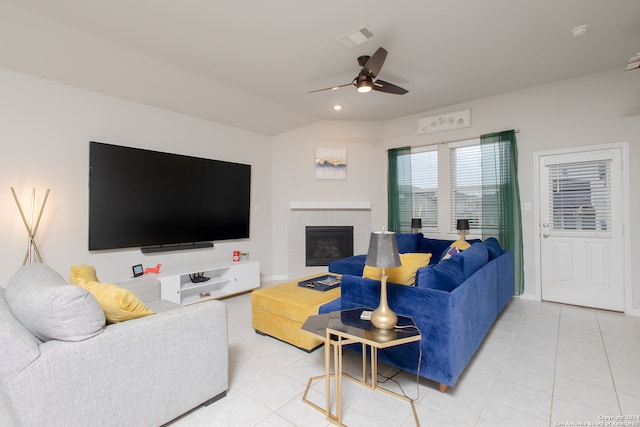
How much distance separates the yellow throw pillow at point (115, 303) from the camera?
1569mm

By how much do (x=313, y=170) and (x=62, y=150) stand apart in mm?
3356

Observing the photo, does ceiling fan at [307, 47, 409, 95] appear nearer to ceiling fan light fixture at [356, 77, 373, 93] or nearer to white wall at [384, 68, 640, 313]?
ceiling fan light fixture at [356, 77, 373, 93]

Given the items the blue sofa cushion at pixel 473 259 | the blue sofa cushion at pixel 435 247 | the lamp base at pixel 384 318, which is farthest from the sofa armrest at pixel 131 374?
the blue sofa cushion at pixel 435 247

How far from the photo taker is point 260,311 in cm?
283

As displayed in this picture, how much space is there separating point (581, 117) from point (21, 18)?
225 inches

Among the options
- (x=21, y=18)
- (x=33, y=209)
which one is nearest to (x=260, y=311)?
(x=33, y=209)

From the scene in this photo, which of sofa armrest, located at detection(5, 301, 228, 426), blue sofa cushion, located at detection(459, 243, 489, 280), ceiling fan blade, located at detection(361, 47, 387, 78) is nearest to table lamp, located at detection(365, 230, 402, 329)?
blue sofa cushion, located at detection(459, 243, 489, 280)

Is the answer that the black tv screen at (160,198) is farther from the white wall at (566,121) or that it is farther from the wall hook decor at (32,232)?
the white wall at (566,121)

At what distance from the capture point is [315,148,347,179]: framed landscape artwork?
5.26 meters

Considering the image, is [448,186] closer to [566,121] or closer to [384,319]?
[566,121]

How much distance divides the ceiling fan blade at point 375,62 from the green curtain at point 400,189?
2401mm

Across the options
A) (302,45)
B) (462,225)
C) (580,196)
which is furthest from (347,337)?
(580,196)

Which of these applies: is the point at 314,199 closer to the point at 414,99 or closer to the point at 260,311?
the point at 414,99

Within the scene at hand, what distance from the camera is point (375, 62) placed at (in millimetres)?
2768
